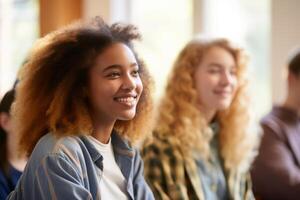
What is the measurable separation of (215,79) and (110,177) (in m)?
0.93

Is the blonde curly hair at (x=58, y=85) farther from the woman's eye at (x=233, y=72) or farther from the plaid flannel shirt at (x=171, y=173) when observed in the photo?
the woman's eye at (x=233, y=72)

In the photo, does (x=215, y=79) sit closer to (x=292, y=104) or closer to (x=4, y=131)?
(x=292, y=104)

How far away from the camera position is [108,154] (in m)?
1.65

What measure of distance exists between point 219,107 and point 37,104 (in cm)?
107

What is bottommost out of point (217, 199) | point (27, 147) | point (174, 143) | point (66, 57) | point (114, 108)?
point (217, 199)

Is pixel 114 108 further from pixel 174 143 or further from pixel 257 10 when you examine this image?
pixel 257 10

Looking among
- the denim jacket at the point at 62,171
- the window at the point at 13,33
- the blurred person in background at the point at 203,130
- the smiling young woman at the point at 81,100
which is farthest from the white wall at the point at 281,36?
the window at the point at 13,33

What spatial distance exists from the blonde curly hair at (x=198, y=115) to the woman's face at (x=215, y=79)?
0.10ft

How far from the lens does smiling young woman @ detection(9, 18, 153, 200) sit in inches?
59.1

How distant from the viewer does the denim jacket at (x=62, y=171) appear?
1.40 m

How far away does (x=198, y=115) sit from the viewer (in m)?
2.42

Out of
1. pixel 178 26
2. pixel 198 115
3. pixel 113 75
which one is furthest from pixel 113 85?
pixel 178 26

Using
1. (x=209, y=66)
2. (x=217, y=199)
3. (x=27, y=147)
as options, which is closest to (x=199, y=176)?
(x=217, y=199)

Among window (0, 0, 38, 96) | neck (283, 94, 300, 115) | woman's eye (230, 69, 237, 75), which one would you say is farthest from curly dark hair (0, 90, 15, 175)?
window (0, 0, 38, 96)
